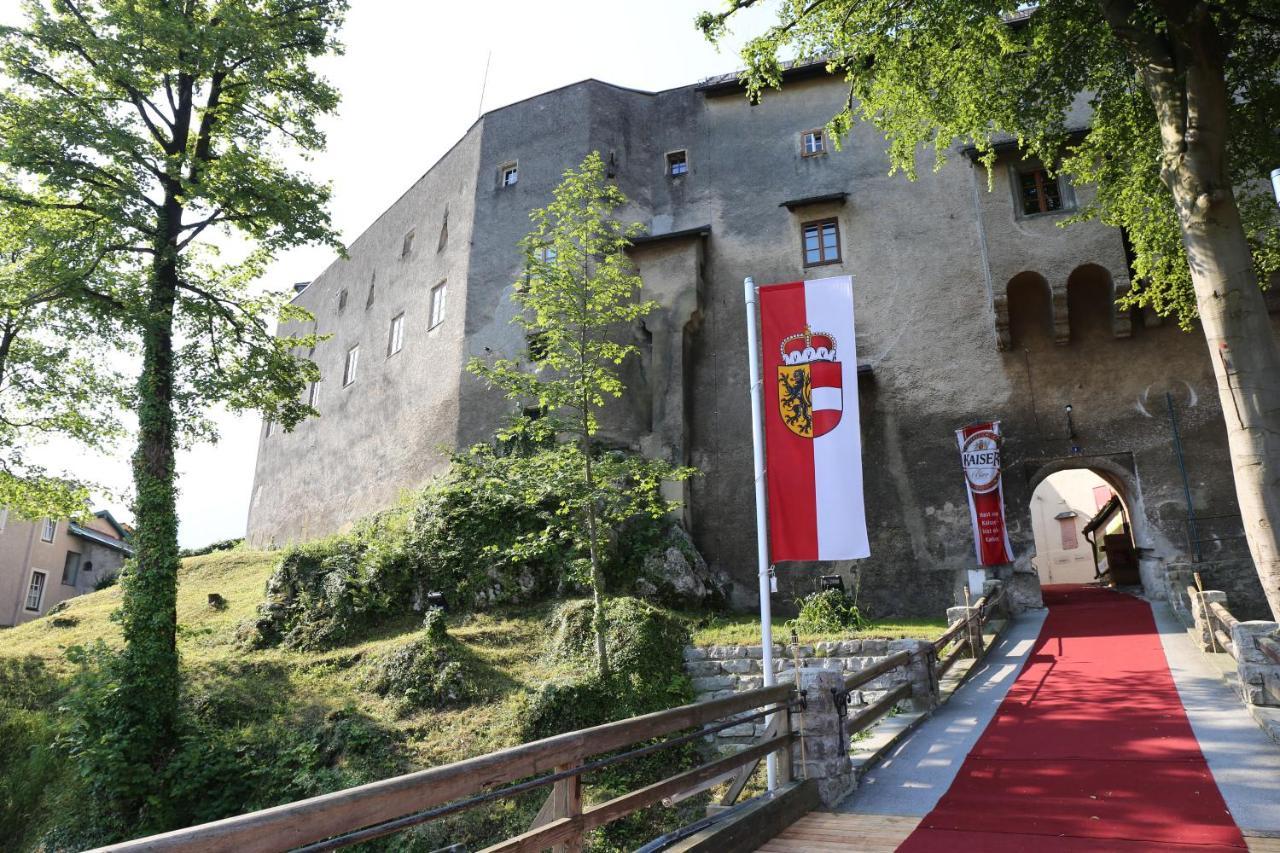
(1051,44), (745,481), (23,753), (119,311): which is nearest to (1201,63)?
(1051,44)

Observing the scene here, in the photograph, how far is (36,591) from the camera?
30.9 m

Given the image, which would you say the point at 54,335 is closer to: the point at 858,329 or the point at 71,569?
the point at 858,329

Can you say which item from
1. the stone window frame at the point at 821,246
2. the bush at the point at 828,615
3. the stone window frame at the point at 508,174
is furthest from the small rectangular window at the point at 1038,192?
the stone window frame at the point at 508,174

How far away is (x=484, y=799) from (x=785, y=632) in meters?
12.5

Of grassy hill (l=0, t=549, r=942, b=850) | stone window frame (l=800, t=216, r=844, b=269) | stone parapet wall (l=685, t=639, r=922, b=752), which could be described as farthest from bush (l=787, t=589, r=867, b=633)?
stone window frame (l=800, t=216, r=844, b=269)

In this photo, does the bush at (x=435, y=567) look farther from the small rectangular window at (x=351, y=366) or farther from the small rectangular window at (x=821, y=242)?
the small rectangular window at (x=351, y=366)

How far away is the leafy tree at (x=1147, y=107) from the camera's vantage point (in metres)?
7.11

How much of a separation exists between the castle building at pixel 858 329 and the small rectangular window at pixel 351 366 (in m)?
2.07

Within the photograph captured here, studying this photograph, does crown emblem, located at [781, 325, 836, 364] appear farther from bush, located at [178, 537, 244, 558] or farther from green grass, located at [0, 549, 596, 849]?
bush, located at [178, 537, 244, 558]

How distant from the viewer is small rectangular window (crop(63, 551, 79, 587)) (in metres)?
33.8

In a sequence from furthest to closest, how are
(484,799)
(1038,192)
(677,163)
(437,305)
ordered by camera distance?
(437,305) → (677,163) → (1038,192) → (484,799)

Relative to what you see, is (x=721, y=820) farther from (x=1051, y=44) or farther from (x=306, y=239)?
(x=306, y=239)

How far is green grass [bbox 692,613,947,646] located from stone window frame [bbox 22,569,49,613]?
95.1 ft

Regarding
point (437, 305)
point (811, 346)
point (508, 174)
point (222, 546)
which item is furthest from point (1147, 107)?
point (222, 546)
